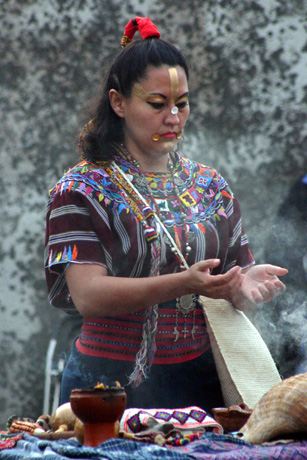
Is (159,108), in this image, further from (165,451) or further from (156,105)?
(165,451)

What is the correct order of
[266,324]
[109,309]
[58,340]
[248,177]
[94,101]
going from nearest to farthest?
[109,309]
[94,101]
[266,324]
[58,340]
[248,177]

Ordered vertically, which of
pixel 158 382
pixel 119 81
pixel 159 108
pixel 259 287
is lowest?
pixel 158 382

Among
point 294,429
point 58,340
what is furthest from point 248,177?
point 294,429

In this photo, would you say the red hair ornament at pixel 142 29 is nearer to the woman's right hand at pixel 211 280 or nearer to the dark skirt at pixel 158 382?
the woman's right hand at pixel 211 280

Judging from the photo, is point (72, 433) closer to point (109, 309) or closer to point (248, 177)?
point (109, 309)

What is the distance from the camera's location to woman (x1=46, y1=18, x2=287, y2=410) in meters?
2.02

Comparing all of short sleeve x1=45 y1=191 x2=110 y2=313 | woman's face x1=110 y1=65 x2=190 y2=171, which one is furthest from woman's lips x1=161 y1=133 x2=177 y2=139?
short sleeve x1=45 y1=191 x2=110 y2=313

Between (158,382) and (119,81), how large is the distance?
112 cm

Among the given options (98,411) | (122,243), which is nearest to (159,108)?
(122,243)

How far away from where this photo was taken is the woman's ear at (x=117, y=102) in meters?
2.34

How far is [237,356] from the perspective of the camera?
6.68 feet

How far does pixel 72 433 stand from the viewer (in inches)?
64.0

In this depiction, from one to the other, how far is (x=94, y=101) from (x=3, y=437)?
1.37 metres

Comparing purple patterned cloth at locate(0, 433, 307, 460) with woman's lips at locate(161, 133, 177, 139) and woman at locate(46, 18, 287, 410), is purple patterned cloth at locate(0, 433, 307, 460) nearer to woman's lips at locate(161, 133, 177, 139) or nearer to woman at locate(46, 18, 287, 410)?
woman at locate(46, 18, 287, 410)
